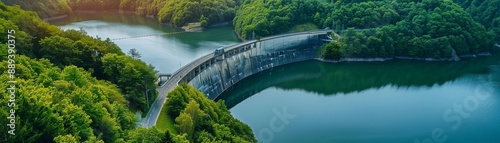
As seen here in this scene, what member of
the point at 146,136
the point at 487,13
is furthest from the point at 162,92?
the point at 487,13

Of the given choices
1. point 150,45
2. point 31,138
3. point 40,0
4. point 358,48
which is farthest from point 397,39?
point 40,0

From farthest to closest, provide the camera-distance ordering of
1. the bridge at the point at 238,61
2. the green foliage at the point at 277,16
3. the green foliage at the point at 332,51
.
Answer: the green foliage at the point at 277,16 → the green foliage at the point at 332,51 → the bridge at the point at 238,61

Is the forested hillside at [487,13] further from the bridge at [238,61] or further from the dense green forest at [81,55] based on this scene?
the dense green forest at [81,55]

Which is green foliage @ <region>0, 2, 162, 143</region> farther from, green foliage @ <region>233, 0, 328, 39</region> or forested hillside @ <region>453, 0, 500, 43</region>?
forested hillside @ <region>453, 0, 500, 43</region>

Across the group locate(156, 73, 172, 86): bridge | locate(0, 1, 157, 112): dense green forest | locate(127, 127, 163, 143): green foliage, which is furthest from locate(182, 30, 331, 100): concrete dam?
locate(127, 127, 163, 143): green foliage

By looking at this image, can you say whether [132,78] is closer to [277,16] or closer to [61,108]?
[61,108]

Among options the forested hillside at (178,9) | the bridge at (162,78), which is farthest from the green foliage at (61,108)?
the forested hillside at (178,9)
